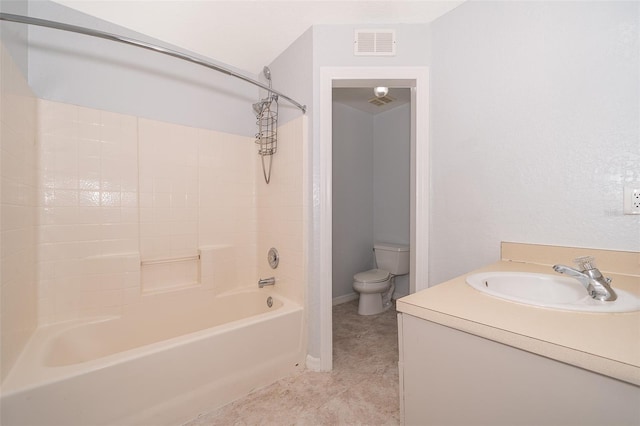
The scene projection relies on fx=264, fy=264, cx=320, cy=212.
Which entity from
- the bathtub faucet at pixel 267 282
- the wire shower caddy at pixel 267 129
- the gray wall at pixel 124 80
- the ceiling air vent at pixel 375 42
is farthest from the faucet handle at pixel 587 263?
the gray wall at pixel 124 80

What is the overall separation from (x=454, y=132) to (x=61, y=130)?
228 centimetres

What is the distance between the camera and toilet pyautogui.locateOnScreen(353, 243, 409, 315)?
2.71 m

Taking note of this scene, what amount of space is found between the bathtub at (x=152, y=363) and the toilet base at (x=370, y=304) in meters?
1.12

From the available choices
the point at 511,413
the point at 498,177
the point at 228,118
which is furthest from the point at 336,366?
the point at 228,118

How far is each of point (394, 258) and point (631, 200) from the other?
211 centimetres

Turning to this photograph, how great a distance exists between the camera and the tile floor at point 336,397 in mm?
1327

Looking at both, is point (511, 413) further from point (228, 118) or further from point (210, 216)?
point (228, 118)

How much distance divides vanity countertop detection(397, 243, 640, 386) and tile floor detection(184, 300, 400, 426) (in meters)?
0.90

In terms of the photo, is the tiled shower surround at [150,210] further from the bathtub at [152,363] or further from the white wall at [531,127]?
the white wall at [531,127]

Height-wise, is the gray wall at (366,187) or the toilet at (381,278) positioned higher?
the gray wall at (366,187)

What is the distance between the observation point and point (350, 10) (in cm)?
160

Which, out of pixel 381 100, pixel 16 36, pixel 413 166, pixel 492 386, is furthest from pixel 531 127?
pixel 16 36

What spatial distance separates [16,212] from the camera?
1213mm

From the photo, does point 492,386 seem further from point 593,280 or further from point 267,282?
point 267,282
